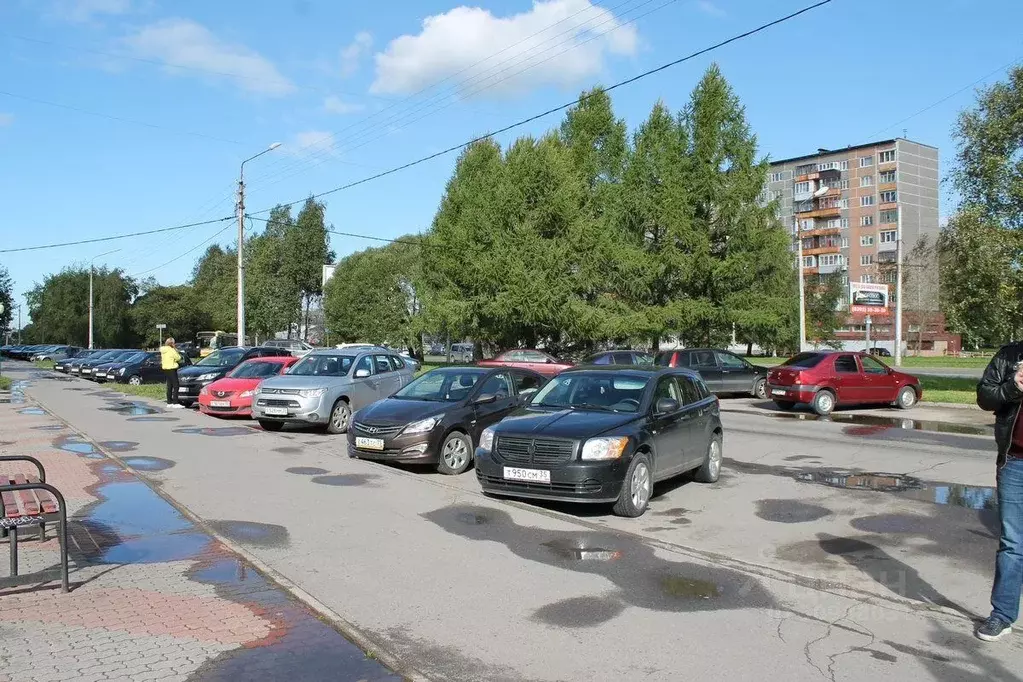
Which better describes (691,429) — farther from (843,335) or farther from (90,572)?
(843,335)

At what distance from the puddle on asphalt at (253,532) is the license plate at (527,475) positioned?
2.35 metres

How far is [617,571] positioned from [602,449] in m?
2.07

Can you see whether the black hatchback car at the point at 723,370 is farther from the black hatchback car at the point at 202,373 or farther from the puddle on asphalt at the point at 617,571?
the puddle on asphalt at the point at 617,571

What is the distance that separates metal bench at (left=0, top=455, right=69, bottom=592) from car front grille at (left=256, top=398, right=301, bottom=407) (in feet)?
27.0

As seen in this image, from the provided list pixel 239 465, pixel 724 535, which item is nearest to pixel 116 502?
pixel 239 465

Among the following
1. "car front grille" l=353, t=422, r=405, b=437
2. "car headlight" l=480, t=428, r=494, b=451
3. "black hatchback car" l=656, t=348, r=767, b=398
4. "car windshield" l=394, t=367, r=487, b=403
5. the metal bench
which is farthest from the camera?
"black hatchback car" l=656, t=348, r=767, b=398

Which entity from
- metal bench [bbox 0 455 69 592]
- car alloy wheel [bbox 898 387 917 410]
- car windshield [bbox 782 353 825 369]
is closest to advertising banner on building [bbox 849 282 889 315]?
car alloy wheel [bbox 898 387 917 410]

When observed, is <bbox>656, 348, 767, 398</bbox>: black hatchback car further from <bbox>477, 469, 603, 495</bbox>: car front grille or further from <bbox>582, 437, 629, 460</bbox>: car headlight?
<bbox>582, 437, 629, 460</bbox>: car headlight

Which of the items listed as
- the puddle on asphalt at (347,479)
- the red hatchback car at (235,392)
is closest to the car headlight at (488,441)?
the puddle on asphalt at (347,479)

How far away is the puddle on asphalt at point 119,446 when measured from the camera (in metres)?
13.5

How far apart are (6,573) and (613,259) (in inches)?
1284

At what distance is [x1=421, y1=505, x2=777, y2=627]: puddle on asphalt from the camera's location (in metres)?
5.77

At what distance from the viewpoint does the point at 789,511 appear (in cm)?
912

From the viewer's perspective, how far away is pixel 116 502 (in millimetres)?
9117
